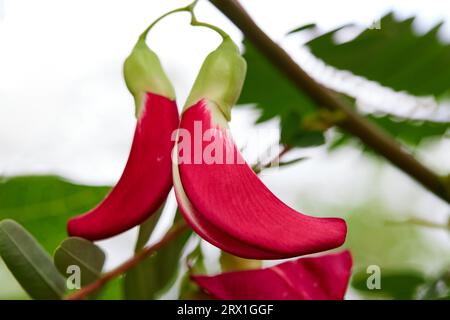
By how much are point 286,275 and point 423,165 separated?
0.19m

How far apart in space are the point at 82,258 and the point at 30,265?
0.12 feet

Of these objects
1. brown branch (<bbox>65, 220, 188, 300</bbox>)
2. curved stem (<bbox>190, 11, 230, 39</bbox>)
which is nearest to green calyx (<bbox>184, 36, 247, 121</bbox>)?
curved stem (<bbox>190, 11, 230, 39</bbox>)

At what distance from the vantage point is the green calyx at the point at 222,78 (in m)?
0.54

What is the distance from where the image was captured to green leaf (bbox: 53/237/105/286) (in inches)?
22.1

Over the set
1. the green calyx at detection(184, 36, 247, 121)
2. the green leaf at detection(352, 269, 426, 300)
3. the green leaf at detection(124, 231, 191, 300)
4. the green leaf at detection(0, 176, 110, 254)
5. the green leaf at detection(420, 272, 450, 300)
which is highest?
the green calyx at detection(184, 36, 247, 121)

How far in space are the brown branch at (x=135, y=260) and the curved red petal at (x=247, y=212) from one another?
14 centimetres

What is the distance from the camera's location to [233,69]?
0.56 meters

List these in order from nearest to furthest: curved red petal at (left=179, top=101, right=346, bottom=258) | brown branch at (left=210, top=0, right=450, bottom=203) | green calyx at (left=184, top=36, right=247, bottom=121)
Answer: curved red petal at (left=179, top=101, right=346, bottom=258)
green calyx at (left=184, top=36, right=247, bottom=121)
brown branch at (left=210, top=0, right=450, bottom=203)

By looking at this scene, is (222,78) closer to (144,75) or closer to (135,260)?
(144,75)

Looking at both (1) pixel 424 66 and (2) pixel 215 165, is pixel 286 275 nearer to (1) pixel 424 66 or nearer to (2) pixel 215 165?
(2) pixel 215 165

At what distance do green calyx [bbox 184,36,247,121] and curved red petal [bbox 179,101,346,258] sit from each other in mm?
55

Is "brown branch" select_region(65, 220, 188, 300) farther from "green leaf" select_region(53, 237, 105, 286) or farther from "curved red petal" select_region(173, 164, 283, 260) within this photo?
"curved red petal" select_region(173, 164, 283, 260)

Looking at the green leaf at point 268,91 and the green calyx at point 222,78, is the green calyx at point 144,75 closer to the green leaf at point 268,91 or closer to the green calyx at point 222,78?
the green calyx at point 222,78
